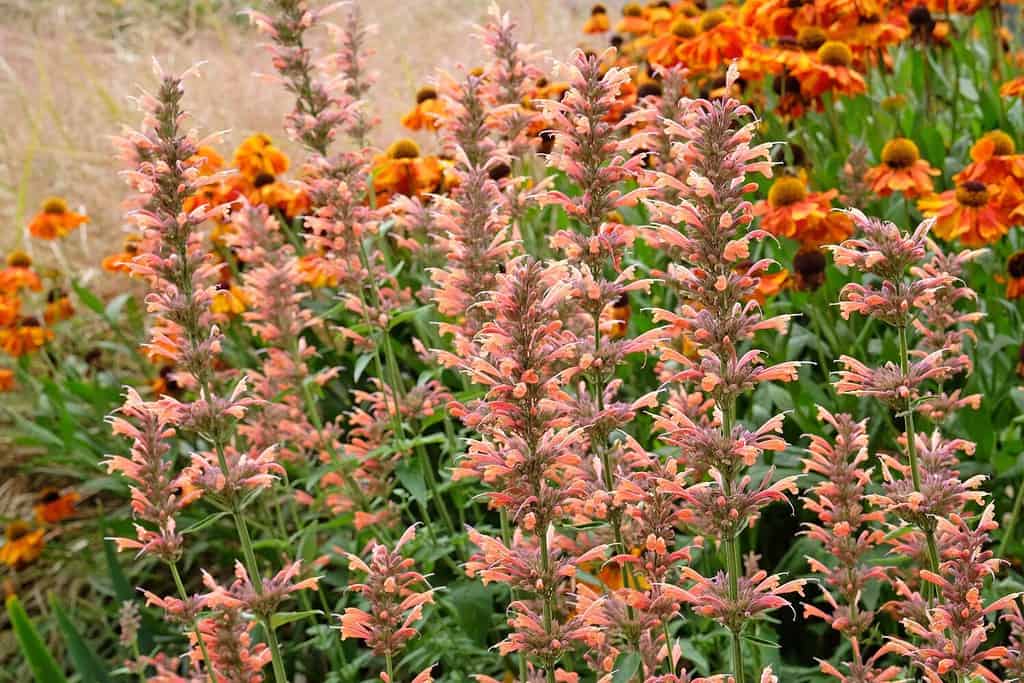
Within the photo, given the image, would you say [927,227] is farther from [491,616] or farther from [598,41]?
[598,41]

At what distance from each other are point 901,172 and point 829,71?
635 mm

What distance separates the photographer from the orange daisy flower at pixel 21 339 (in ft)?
17.5

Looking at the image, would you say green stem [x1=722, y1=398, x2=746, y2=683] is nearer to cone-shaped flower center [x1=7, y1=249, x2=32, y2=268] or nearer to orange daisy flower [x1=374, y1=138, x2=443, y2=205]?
orange daisy flower [x1=374, y1=138, x2=443, y2=205]

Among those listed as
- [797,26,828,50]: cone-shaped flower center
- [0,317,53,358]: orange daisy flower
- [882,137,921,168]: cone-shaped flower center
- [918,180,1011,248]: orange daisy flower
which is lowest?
[918,180,1011,248]: orange daisy flower

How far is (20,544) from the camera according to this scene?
487 cm

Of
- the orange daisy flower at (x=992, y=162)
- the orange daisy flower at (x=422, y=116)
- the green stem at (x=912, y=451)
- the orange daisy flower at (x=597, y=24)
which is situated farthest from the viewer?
the orange daisy flower at (x=597, y=24)

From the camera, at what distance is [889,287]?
6.35 ft

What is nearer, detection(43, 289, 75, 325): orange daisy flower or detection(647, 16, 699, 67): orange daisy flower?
detection(647, 16, 699, 67): orange daisy flower

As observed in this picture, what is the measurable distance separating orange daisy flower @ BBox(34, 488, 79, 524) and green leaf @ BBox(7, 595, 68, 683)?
152cm

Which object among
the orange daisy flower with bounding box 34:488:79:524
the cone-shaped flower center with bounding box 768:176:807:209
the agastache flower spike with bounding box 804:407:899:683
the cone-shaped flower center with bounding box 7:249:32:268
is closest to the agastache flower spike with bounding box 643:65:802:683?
the agastache flower spike with bounding box 804:407:899:683

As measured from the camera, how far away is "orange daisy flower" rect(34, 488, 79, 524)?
4.95m

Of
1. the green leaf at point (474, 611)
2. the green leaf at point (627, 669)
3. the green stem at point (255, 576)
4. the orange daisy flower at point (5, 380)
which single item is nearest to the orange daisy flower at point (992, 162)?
the green leaf at point (474, 611)

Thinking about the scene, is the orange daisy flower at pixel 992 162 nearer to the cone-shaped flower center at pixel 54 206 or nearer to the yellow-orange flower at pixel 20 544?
the yellow-orange flower at pixel 20 544

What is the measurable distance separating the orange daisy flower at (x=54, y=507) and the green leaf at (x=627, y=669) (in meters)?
3.60
